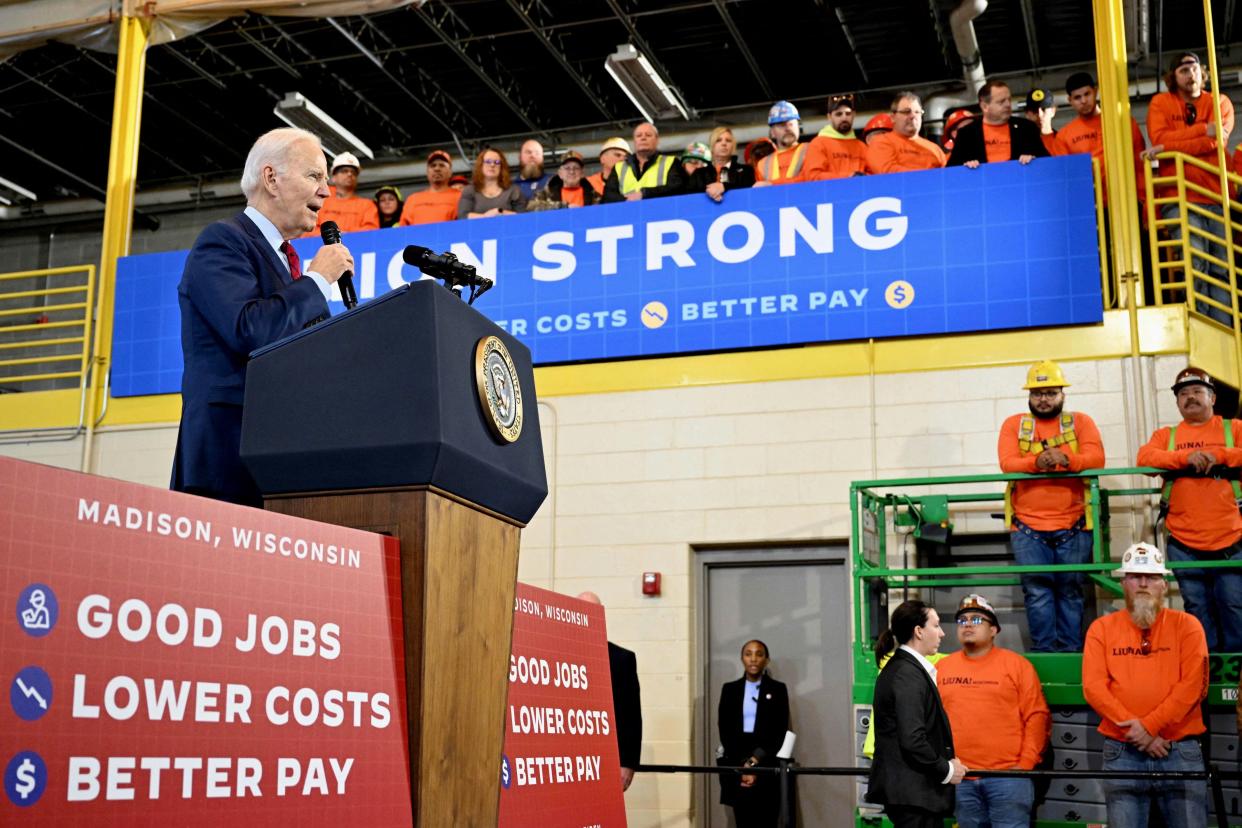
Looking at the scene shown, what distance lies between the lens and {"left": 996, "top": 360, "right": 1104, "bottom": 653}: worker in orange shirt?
25.0 ft

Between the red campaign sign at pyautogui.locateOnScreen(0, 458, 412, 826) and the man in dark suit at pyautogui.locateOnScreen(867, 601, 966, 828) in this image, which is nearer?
the red campaign sign at pyautogui.locateOnScreen(0, 458, 412, 826)

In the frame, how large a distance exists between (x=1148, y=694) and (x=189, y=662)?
607 centimetres

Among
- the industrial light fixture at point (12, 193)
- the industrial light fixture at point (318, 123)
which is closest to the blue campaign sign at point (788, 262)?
the industrial light fixture at point (318, 123)

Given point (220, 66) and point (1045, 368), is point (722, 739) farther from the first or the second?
point (220, 66)

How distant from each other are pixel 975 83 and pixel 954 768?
9.44m

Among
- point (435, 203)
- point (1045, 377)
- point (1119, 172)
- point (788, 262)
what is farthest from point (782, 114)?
point (1045, 377)

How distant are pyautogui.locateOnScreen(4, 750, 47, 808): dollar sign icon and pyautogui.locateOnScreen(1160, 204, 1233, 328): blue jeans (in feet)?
27.4

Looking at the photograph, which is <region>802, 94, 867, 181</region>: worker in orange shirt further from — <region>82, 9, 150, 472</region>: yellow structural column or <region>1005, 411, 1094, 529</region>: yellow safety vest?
<region>82, 9, 150, 472</region>: yellow structural column

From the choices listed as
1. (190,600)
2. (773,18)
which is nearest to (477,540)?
(190,600)

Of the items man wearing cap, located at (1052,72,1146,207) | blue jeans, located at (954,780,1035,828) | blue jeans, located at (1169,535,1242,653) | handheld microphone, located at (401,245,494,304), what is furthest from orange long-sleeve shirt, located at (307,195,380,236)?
handheld microphone, located at (401,245,494,304)

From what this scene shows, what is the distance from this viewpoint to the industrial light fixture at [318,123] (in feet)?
47.9

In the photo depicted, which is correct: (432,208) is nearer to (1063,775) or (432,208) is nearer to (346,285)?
(1063,775)

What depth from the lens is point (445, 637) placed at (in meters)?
1.98

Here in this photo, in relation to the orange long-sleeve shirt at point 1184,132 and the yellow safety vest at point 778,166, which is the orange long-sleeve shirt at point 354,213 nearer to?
the yellow safety vest at point 778,166
